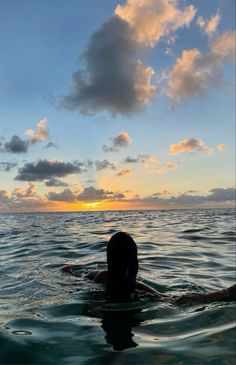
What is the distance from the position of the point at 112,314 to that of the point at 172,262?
6.86m

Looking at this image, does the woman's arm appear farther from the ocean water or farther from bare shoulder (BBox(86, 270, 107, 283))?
bare shoulder (BBox(86, 270, 107, 283))

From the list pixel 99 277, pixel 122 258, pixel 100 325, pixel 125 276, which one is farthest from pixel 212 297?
pixel 99 277

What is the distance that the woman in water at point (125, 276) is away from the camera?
6578 mm

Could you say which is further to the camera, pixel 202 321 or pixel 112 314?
pixel 112 314

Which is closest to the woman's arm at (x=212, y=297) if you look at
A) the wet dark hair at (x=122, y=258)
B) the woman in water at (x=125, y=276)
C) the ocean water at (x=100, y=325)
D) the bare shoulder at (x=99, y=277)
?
the woman in water at (x=125, y=276)

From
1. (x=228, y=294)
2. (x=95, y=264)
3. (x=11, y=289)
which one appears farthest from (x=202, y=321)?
(x=95, y=264)

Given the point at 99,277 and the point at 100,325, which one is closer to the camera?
the point at 100,325

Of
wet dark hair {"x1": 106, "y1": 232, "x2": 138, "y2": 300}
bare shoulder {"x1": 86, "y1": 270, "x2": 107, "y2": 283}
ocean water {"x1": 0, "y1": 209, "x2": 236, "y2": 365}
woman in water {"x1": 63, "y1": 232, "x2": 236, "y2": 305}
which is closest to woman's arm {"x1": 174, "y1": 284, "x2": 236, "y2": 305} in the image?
woman in water {"x1": 63, "y1": 232, "x2": 236, "y2": 305}

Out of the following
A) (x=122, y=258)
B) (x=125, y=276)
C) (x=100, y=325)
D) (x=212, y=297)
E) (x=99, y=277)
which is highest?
(x=122, y=258)

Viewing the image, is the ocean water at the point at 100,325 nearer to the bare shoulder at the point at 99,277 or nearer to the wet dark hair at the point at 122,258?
the bare shoulder at the point at 99,277

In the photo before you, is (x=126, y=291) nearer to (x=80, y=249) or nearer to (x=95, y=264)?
(x=95, y=264)

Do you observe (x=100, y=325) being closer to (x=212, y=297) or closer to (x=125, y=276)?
(x=125, y=276)

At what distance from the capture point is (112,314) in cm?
632

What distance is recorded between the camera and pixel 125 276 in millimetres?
6707
